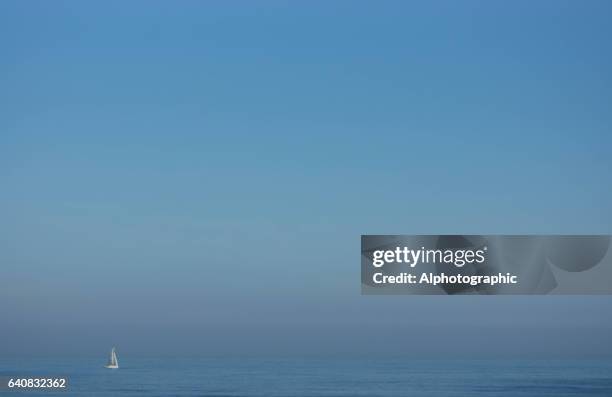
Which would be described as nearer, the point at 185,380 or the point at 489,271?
the point at 489,271

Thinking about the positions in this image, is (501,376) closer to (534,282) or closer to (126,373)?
(126,373)

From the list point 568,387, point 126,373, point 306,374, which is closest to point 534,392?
point 568,387

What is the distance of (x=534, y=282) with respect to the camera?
27.1 metres

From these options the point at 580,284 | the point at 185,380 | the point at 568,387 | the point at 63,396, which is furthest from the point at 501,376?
the point at 580,284

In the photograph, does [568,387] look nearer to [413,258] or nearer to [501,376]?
[501,376]

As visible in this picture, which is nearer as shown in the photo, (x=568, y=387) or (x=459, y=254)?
(x=459, y=254)

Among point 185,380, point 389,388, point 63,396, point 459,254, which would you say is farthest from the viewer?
point 185,380

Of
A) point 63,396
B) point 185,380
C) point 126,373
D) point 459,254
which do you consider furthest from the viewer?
point 126,373

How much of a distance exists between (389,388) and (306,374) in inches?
833

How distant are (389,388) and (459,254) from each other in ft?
160

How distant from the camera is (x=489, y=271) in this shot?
2645 centimetres

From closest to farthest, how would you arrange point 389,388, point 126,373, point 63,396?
point 63,396 → point 389,388 → point 126,373

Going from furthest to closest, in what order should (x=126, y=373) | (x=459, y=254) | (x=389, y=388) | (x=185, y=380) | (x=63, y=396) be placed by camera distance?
(x=126, y=373) < (x=185, y=380) < (x=389, y=388) < (x=63, y=396) < (x=459, y=254)

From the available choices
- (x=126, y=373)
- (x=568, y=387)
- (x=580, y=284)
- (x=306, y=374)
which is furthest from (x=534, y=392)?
(x=580, y=284)
